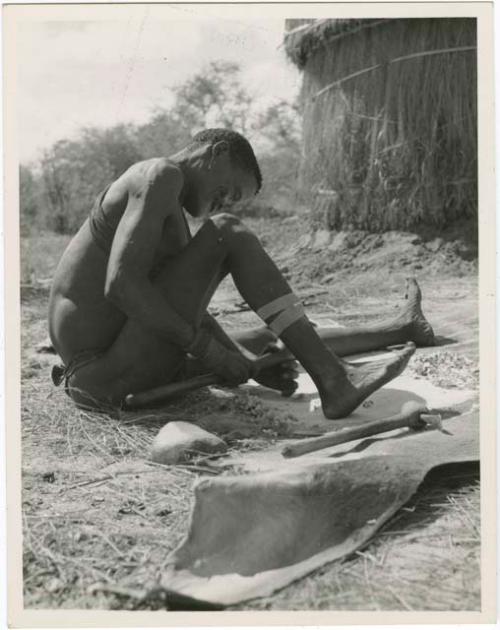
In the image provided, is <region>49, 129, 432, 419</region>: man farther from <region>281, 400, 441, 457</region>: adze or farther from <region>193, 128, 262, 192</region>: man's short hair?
<region>281, 400, 441, 457</region>: adze

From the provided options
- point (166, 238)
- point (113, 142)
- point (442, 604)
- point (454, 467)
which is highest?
point (113, 142)

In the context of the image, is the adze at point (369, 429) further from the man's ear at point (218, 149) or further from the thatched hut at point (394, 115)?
the thatched hut at point (394, 115)

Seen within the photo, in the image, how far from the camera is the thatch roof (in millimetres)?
6238

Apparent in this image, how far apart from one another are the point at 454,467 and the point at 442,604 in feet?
1.65

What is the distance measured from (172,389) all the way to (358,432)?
35.1 inches

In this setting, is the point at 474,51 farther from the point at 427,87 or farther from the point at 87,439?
the point at 87,439

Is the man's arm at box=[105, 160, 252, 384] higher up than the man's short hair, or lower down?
lower down

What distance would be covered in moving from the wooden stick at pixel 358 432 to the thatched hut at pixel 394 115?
4.21 m

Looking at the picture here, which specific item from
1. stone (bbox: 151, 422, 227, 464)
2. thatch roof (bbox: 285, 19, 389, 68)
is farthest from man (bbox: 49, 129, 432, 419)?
thatch roof (bbox: 285, 19, 389, 68)

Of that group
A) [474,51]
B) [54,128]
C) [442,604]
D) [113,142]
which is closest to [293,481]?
[442,604]

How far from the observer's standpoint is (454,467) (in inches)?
82.7

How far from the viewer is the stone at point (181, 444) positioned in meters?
2.29

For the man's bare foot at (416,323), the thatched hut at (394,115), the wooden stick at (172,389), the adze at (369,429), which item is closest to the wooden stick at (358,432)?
the adze at (369,429)

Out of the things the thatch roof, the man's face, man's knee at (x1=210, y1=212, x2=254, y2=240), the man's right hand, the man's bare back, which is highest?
the thatch roof
